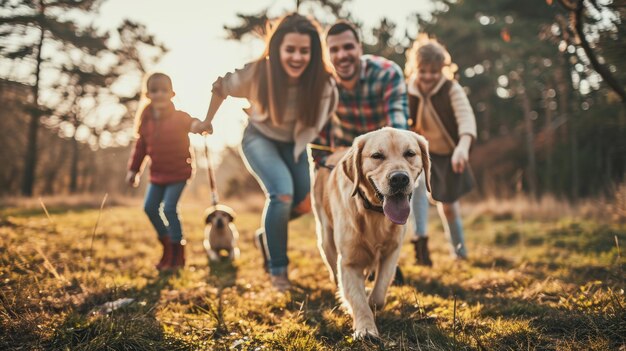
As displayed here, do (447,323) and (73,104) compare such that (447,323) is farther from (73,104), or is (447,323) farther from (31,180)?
(73,104)

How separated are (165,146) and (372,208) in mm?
2811

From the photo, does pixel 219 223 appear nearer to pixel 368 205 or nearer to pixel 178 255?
pixel 178 255

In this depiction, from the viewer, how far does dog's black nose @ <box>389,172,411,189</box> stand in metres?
2.30

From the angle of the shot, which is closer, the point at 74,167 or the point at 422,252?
the point at 422,252

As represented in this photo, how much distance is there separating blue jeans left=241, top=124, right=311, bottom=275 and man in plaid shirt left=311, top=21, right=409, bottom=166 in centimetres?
36

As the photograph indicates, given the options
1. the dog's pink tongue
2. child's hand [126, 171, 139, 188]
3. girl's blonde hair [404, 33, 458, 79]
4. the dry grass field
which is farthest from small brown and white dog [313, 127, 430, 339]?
child's hand [126, 171, 139, 188]

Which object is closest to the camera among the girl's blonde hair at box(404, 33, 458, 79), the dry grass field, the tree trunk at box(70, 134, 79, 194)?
the dry grass field

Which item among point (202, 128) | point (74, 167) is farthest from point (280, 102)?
point (74, 167)

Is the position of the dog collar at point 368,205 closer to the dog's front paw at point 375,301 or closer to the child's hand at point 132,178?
the dog's front paw at point 375,301

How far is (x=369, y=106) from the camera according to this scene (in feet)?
12.7

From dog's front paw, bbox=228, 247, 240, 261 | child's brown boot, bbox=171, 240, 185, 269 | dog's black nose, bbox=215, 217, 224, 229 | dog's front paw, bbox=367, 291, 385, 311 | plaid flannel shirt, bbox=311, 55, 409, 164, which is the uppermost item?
plaid flannel shirt, bbox=311, 55, 409, 164

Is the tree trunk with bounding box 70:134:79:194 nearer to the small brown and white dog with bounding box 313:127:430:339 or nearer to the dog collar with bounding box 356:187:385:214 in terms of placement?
the small brown and white dog with bounding box 313:127:430:339

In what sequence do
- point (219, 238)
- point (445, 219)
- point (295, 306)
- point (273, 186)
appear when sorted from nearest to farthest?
point (295, 306) → point (273, 186) → point (445, 219) → point (219, 238)

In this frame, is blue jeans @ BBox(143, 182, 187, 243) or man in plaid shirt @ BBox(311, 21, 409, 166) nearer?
man in plaid shirt @ BBox(311, 21, 409, 166)
